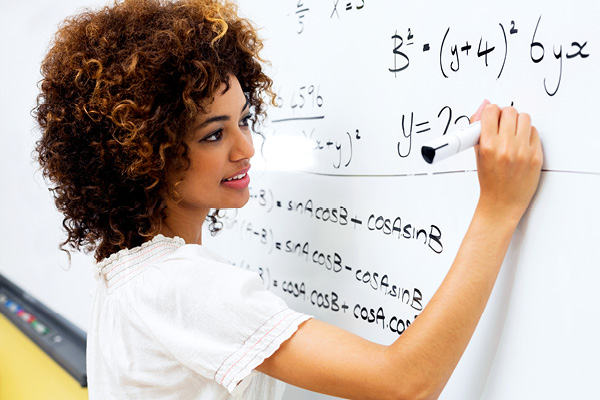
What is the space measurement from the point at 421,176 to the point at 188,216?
29cm

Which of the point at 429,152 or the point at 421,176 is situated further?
the point at 421,176

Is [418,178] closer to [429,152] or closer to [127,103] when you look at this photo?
[429,152]

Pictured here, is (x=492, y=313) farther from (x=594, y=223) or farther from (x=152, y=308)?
(x=152, y=308)

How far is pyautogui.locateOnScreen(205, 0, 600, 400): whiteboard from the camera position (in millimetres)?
428

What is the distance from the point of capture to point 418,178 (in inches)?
22.3

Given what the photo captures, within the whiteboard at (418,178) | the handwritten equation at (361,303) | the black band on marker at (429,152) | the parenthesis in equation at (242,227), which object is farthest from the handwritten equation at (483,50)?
the parenthesis in equation at (242,227)

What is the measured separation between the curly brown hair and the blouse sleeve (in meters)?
0.11

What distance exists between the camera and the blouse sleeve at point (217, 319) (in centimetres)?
50

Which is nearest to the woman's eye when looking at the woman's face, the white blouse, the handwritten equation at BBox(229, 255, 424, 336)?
the woman's face

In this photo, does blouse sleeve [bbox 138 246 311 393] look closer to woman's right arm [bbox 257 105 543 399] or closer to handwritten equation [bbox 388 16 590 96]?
woman's right arm [bbox 257 105 543 399]

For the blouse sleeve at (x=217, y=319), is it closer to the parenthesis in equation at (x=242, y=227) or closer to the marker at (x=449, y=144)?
the marker at (x=449, y=144)

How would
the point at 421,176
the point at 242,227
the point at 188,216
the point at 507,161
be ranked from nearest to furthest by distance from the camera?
the point at 507,161
the point at 421,176
the point at 188,216
the point at 242,227

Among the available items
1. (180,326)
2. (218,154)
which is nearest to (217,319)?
(180,326)

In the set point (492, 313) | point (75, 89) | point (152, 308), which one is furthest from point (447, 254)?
point (75, 89)
